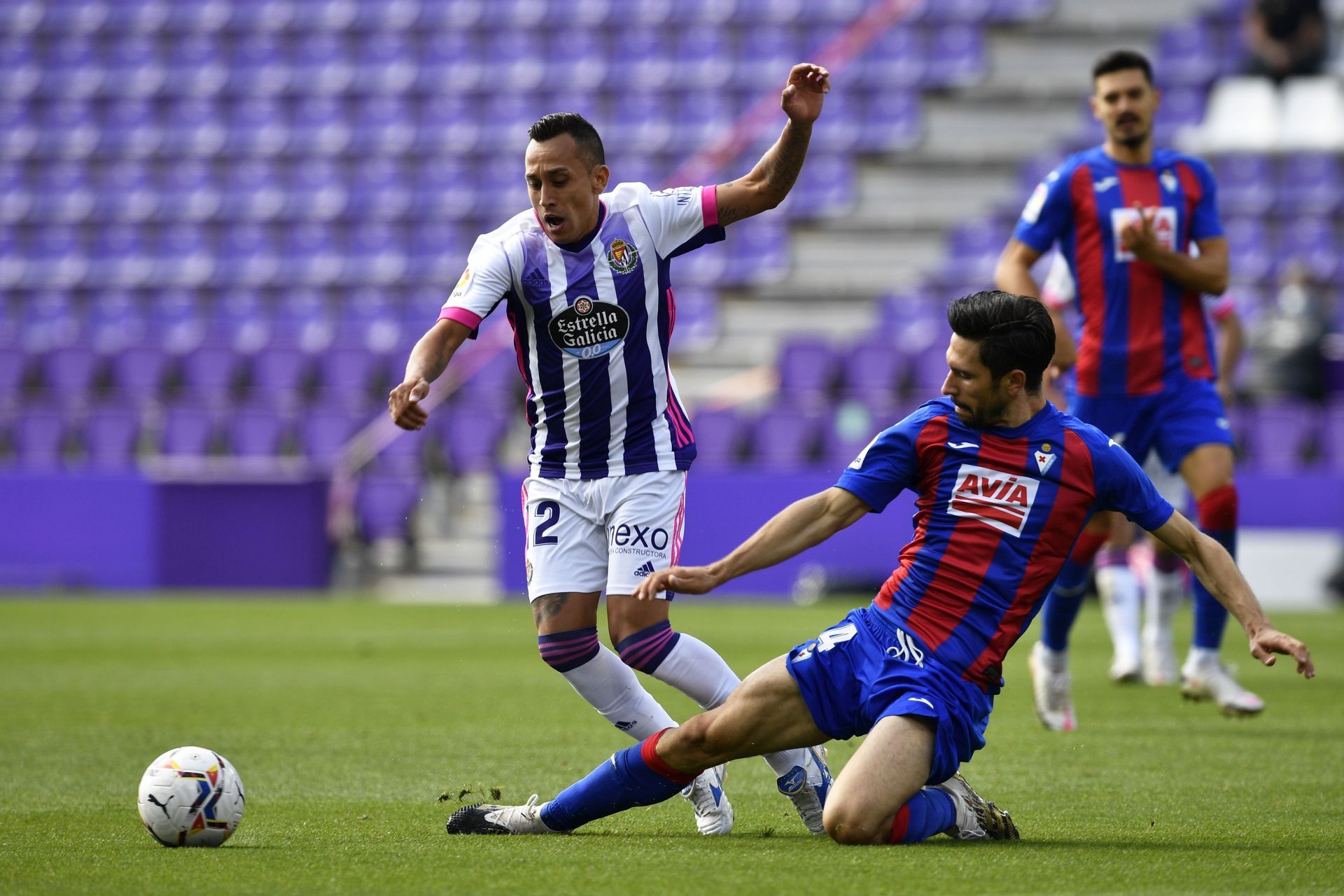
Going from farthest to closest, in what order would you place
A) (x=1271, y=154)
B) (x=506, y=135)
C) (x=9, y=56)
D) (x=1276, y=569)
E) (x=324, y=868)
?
(x=9, y=56)
(x=506, y=135)
(x=1271, y=154)
(x=1276, y=569)
(x=324, y=868)

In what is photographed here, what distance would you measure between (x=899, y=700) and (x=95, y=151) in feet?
64.1

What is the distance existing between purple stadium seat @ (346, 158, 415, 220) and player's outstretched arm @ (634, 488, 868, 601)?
16669 millimetres

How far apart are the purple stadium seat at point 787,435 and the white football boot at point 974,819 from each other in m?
11.2

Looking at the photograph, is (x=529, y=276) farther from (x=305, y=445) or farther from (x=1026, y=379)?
(x=305, y=445)

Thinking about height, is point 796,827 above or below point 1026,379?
below

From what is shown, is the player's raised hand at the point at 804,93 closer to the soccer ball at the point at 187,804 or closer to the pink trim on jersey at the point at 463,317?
the pink trim on jersey at the point at 463,317

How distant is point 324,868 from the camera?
4.08 metres

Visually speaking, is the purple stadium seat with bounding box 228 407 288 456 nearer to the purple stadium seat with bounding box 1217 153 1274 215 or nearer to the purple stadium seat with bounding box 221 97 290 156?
the purple stadium seat with bounding box 221 97 290 156

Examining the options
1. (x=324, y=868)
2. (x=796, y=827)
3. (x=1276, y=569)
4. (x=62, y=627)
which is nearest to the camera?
(x=324, y=868)

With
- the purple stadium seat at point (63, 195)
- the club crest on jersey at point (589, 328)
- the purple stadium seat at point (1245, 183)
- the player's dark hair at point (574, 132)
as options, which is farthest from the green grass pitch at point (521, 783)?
the purple stadium seat at point (63, 195)

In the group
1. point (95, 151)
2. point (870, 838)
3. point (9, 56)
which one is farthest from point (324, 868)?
point (9, 56)

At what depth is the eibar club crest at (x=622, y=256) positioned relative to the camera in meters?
5.02

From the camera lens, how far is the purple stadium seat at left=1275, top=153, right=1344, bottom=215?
18391 mm

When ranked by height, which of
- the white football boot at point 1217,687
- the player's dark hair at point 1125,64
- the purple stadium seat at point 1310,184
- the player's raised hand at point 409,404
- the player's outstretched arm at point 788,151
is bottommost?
the white football boot at point 1217,687
